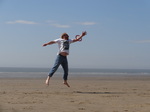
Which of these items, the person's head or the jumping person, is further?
the person's head

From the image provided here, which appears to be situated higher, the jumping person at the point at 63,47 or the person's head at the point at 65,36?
the person's head at the point at 65,36

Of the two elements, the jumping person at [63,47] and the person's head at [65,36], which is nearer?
the jumping person at [63,47]

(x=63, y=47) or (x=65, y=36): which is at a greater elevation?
(x=65, y=36)

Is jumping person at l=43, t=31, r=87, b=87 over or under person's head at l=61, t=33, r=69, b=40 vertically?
under

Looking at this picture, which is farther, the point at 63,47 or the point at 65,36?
the point at 65,36
